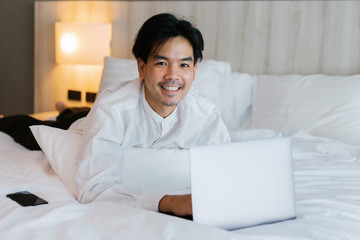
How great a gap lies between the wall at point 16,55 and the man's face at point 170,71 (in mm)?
2591

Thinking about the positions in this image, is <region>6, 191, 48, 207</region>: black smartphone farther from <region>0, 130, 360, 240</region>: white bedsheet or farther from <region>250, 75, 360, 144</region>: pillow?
<region>250, 75, 360, 144</region>: pillow

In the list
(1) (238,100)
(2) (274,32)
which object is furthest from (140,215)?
(2) (274,32)

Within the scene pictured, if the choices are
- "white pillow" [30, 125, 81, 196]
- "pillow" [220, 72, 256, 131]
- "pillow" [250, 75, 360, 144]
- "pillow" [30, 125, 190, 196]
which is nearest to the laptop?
"pillow" [30, 125, 190, 196]

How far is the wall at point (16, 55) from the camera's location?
11.9 ft

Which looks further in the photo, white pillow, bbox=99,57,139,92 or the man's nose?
white pillow, bbox=99,57,139,92

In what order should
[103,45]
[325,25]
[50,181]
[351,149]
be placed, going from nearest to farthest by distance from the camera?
[50,181], [351,149], [325,25], [103,45]

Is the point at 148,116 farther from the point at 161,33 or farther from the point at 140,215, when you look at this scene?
the point at 140,215

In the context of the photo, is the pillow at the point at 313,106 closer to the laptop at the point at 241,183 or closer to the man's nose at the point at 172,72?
the man's nose at the point at 172,72

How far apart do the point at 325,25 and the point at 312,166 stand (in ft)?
3.29

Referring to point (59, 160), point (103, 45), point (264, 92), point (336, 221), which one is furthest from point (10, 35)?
point (336, 221)

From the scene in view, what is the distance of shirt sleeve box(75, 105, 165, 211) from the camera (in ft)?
3.76

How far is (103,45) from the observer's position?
119 inches

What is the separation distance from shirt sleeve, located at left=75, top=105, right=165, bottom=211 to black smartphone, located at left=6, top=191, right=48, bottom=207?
0.37 feet

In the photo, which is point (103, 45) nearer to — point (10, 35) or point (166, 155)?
point (10, 35)
